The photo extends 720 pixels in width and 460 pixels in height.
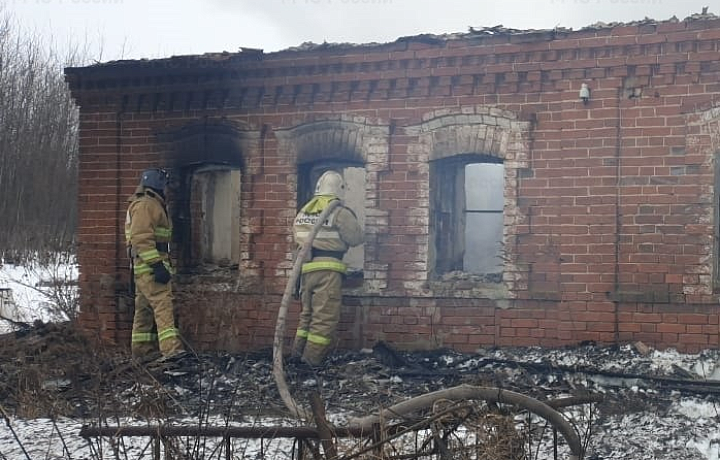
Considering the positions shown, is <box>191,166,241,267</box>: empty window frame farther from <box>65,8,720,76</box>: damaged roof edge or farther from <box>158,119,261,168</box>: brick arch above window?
<box>65,8,720,76</box>: damaged roof edge

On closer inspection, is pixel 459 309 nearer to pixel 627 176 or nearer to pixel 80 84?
pixel 627 176

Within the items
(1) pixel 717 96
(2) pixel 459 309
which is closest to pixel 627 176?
(1) pixel 717 96

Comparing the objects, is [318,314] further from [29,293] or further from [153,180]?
[29,293]

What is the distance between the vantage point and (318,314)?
325 inches

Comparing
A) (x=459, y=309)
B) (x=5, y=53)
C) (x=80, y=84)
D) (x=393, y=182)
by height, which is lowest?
(x=459, y=309)

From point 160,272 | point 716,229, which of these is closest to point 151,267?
point 160,272

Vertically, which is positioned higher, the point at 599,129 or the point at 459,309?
the point at 599,129

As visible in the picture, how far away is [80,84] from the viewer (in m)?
10.3

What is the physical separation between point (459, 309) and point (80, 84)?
5847mm

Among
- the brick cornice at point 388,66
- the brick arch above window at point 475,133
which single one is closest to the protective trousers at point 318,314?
the brick arch above window at point 475,133

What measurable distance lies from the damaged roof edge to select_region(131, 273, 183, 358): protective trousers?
285cm

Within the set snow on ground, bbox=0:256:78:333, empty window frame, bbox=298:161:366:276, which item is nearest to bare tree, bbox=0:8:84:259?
snow on ground, bbox=0:256:78:333

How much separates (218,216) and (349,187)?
2250 millimetres

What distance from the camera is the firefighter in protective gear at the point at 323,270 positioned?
27.0ft
